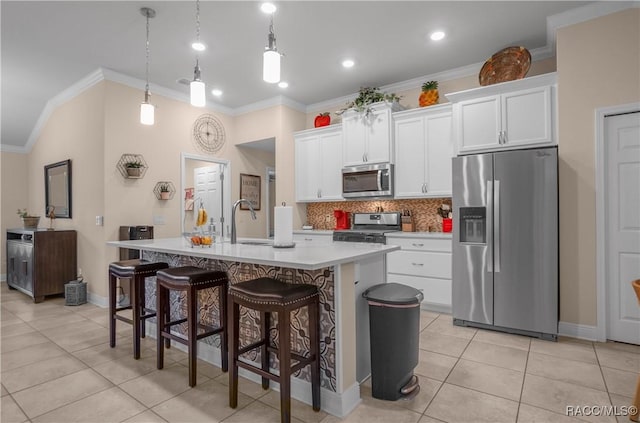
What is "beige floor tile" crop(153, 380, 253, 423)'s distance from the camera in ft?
6.36

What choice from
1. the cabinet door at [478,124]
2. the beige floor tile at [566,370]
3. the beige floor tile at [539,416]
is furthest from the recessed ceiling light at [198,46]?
the beige floor tile at [566,370]

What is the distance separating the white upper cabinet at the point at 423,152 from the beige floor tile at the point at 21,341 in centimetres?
417

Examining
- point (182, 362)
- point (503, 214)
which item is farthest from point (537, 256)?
point (182, 362)

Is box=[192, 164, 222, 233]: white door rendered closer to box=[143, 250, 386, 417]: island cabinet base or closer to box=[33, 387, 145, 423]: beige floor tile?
box=[143, 250, 386, 417]: island cabinet base

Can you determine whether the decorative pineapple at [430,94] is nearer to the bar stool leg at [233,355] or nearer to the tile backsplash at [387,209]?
the tile backsplash at [387,209]

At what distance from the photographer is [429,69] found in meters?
4.34

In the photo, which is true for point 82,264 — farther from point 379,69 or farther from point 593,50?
point 593,50

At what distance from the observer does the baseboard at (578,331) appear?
3010mm

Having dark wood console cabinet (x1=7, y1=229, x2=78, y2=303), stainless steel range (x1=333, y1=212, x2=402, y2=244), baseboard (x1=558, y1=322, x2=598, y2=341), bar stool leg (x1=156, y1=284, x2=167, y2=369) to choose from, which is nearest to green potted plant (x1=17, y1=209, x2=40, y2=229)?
dark wood console cabinet (x1=7, y1=229, x2=78, y2=303)

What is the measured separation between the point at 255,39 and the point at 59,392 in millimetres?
3434

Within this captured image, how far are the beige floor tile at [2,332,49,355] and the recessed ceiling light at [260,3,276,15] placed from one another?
3.62 m

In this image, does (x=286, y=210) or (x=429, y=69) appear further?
(x=429, y=69)

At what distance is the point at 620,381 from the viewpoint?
7.50ft

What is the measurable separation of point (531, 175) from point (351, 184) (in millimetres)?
2299
